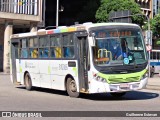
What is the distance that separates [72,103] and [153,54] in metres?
50.6

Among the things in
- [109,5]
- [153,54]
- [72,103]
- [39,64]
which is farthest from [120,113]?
[153,54]

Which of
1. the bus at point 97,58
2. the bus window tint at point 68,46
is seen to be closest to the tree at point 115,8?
the bus at point 97,58

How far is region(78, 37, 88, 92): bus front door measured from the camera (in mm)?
16719

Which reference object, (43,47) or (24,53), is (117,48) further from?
(24,53)

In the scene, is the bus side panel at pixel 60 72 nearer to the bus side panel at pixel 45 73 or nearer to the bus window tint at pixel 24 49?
the bus side panel at pixel 45 73

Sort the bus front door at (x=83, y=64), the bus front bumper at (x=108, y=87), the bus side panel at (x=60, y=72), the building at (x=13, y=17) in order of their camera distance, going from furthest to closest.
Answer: the building at (x=13, y=17), the bus side panel at (x=60, y=72), the bus front door at (x=83, y=64), the bus front bumper at (x=108, y=87)

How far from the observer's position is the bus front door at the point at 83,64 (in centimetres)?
1672

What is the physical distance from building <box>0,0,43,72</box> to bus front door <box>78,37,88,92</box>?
3115 centimetres

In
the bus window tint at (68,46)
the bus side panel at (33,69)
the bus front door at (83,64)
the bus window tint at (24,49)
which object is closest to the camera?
the bus front door at (83,64)

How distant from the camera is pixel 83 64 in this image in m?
16.8

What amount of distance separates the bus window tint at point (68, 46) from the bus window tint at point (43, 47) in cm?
157

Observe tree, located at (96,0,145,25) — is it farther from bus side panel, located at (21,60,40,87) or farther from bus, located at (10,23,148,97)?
bus, located at (10,23,148,97)

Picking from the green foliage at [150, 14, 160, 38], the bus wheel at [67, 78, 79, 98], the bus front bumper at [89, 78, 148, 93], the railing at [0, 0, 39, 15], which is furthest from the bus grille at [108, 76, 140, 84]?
the green foliage at [150, 14, 160, 38]

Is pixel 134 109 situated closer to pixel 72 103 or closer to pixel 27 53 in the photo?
pixel 72 103
